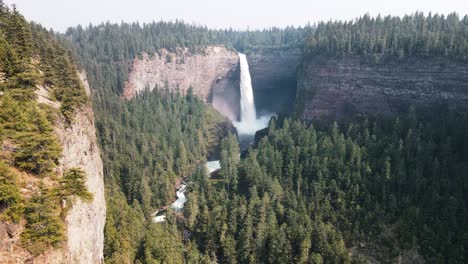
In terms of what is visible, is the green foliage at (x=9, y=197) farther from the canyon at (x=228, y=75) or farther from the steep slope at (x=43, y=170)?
the canyon at (x=228, y=75)

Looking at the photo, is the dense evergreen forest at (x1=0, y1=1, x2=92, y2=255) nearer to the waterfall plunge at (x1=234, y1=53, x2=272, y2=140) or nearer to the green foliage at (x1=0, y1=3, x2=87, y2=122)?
the green foliage at (x1=0, y1=3, x2=87, y2=122)

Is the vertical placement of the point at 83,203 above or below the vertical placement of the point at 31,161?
below

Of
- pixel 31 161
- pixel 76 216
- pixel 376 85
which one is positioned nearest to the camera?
pixel 31 161

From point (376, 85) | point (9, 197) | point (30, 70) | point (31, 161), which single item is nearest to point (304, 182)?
point (376, 85)

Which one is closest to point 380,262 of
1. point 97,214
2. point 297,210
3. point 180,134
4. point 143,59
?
point 297,210

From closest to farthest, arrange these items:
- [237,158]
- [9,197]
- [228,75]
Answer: [9,197]
[237,158]
[228,75]

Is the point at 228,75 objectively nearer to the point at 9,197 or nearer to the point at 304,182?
the point at 304,182
